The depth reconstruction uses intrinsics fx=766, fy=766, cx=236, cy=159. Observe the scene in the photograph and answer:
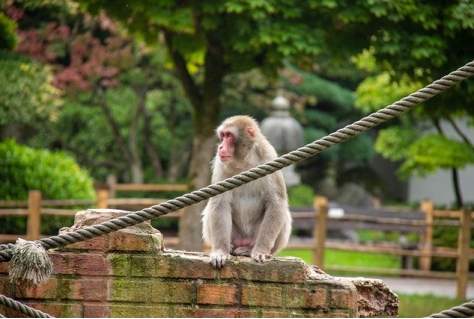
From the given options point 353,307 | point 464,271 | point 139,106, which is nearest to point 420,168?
point 464,271

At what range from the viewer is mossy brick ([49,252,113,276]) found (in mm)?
3957

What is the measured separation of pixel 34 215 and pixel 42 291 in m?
6.13

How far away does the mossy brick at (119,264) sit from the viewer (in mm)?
3963

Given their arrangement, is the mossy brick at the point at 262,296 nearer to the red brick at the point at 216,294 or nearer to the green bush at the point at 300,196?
the red brick at the point at 216,294

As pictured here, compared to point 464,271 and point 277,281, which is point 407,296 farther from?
point 277,281

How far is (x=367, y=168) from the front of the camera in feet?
78.7

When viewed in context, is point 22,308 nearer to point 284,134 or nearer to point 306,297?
point 306,297

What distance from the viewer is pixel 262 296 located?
157 inches

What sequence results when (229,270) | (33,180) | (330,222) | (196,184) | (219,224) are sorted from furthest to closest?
(330,222) < (33,180) < (196,184) < (219,224) < (229,270)

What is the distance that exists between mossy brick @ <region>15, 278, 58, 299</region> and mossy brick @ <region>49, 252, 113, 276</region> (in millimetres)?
66

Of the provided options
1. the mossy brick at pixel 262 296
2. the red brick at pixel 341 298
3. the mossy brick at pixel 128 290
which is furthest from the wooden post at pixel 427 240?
the mossy brick at pixel 128 290

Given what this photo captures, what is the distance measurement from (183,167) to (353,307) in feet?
52.3

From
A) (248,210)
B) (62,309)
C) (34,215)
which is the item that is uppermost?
(34,215)

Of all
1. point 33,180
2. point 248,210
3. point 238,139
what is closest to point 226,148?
point 238,139
